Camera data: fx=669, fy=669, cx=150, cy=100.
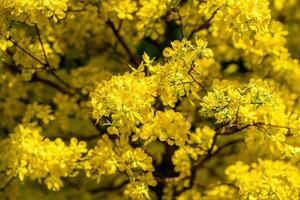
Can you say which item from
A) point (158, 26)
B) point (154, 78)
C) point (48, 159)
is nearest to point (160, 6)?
point (158, 26)

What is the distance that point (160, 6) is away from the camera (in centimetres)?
486

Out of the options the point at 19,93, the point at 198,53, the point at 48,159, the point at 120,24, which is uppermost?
the point at 120,24

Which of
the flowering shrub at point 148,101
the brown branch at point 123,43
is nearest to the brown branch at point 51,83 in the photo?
the flowering shrub at point 148,101

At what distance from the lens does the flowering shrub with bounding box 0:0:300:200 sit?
4.07 metres

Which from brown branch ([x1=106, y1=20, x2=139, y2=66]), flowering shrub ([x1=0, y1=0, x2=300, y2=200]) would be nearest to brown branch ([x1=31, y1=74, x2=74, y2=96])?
flowering shrub ([x1=0, y1=0, x2=300, y2=200])

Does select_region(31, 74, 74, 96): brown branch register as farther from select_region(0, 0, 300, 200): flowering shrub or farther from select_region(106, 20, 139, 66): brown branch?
select_region(106, 20, 139, 66): brown branch

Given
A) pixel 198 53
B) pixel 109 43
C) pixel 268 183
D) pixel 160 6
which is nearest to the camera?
pixel 198 53

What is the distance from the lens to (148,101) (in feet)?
13.3

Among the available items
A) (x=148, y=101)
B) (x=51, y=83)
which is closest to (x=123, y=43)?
(x=51, y=83)

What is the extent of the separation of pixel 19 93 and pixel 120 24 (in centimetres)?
109

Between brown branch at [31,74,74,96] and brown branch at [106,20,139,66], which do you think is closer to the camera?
brown branch at [106,20,139,66]

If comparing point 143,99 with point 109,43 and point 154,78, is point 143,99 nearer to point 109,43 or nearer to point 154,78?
point 154,78

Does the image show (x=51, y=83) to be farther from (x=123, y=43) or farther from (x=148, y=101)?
(x=148, y=101)

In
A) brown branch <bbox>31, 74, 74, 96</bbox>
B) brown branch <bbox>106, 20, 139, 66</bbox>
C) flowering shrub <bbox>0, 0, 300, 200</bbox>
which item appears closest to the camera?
flowering shrub <bbox>0, 0, 300, 200</bbox>
